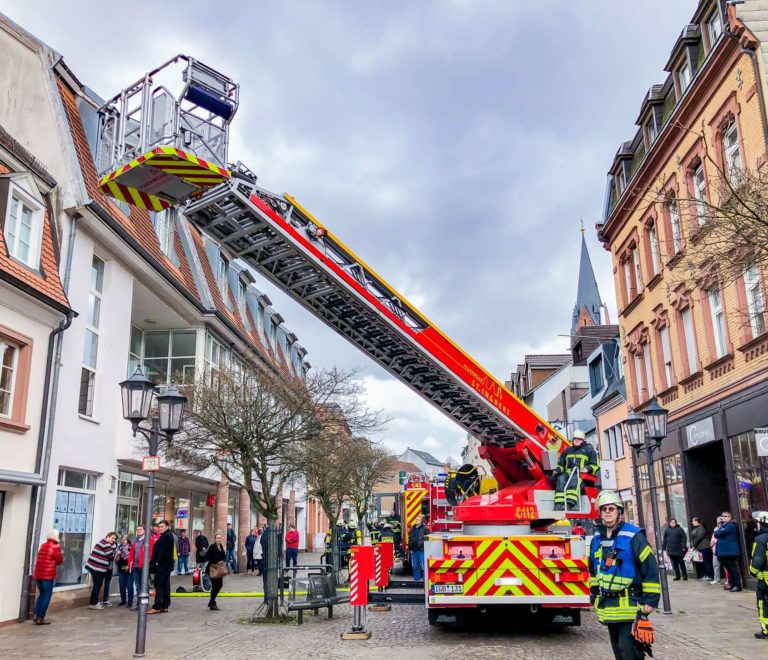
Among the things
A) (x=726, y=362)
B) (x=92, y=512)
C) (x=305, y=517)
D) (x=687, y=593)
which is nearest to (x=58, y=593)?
(x=92, y=512)

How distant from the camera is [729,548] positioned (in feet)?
50.9

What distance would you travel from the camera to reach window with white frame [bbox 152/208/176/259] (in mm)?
20797

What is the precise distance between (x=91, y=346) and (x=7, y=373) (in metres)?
3.43

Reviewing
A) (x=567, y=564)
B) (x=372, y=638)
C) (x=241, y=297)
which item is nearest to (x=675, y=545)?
(x=567, y=564)

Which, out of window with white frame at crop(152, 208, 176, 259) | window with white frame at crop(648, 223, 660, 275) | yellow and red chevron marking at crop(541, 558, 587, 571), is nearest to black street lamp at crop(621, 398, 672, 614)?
yellow and red chevron marking at crop(541, 558, 587, 571)

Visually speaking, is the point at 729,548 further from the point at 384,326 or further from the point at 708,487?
the point at 384,326

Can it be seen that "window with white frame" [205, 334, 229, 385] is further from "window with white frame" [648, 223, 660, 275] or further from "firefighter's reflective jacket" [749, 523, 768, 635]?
"firefighter's reflective jacket" [749, 523, 768, 635]

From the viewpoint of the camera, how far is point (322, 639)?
1091 centimetres

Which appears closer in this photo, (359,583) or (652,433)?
(359,583)

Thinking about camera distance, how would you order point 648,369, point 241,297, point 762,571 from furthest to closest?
point 241,297
point 648,369
point 762,571

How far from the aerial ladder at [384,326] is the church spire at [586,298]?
6287 cm

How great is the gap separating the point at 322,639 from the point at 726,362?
1136cm

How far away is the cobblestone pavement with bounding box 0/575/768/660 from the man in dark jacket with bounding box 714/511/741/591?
Answer: 1.33 meters

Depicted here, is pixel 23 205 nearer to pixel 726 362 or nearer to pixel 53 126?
pixel 53 126
